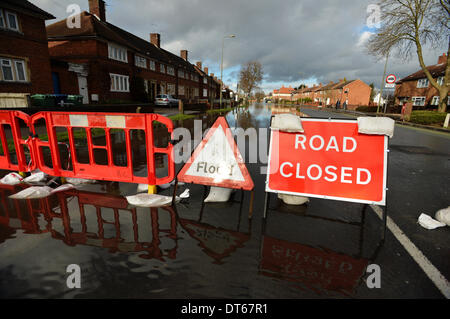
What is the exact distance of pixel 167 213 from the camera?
11.2 ft

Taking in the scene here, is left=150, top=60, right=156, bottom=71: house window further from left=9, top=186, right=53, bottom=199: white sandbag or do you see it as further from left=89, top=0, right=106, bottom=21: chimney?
left=9, top=186, right=53, bottom=199: white sandbag

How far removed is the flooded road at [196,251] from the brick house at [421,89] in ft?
144

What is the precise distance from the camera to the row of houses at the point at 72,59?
50.3 ft

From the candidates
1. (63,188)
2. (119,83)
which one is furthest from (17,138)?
(119,83)

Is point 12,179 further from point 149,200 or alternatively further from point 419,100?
point 419,100

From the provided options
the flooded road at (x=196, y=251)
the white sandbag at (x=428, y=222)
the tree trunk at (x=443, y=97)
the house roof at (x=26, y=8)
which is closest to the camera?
the flooded road at (x=196, y=251)

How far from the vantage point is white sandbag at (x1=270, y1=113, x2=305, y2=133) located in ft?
10.6

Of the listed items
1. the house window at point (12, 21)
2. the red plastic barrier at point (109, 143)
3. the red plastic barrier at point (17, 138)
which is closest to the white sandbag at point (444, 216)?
the red plastic barrier at point (109, 143)

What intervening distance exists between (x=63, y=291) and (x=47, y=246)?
2.82 ft

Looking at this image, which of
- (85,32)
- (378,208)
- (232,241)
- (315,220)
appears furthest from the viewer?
(85,32)

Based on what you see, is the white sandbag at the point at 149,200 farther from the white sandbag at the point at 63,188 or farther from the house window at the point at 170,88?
Answer: the house window at the point at 170,88

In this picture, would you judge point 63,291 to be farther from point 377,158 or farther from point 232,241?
point 377,158
